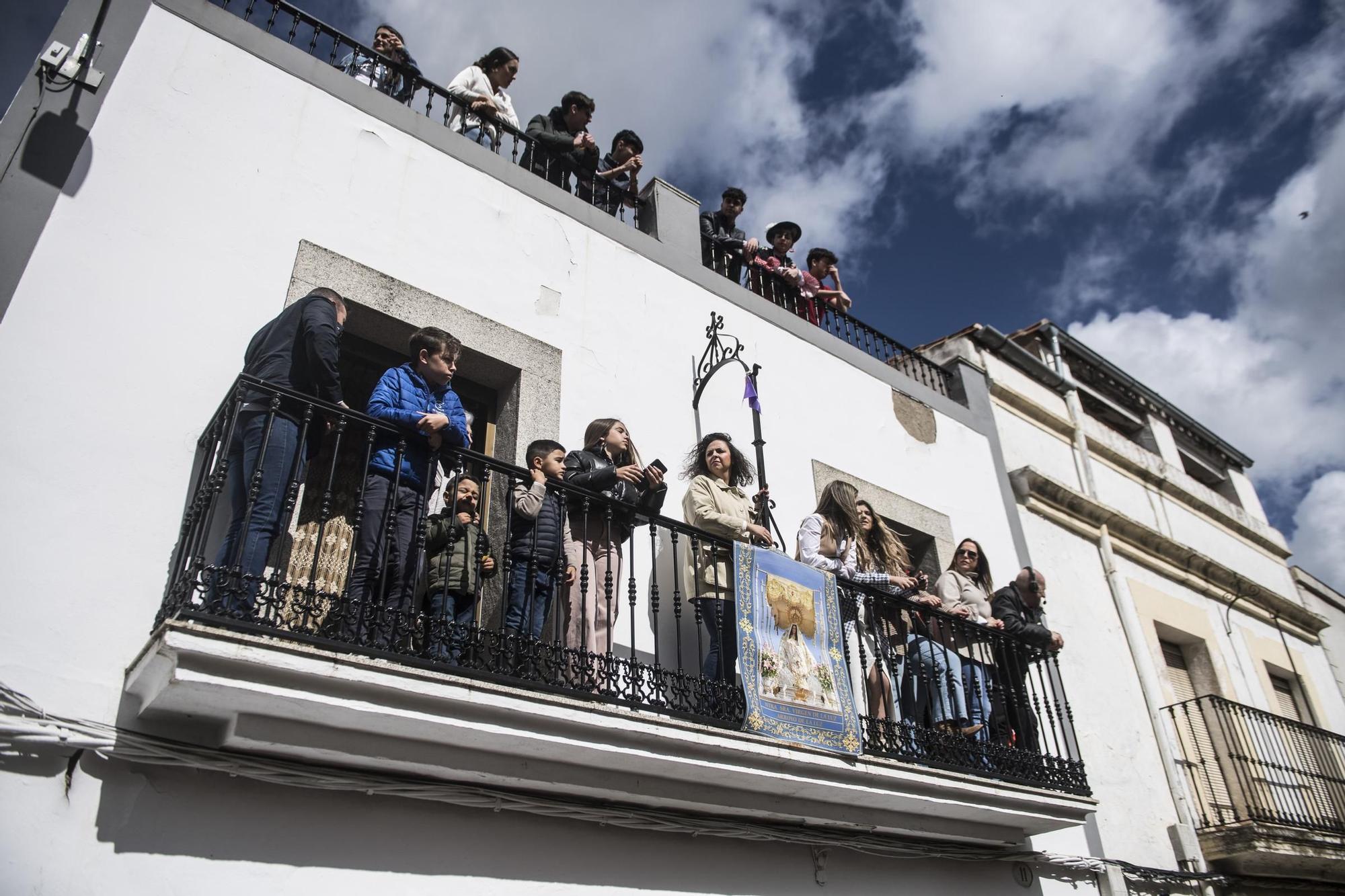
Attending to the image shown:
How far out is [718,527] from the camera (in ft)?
19.2

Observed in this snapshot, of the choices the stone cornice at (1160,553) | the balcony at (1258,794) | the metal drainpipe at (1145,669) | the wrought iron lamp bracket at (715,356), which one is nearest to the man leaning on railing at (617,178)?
the wrought iron lamp bracket at (715,356)

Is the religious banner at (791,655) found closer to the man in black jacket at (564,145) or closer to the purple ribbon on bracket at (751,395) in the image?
the purple ribbon on bracket at (751,395)

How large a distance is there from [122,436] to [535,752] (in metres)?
2.23

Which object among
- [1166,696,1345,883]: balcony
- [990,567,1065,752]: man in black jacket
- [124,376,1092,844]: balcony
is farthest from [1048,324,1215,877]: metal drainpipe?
[124,376,1092,844]: balcony

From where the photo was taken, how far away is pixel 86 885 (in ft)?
11.8

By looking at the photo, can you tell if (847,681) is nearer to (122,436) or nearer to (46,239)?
(122,436)

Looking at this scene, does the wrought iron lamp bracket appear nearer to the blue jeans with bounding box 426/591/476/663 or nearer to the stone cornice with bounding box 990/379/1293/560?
the blue jeans with bounding box 426/591/476/663

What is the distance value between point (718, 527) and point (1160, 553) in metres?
6.98

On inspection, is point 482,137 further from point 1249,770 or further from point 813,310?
point 1249,770

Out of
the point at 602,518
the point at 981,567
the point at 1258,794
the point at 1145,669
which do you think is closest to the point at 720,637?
the point at 602,518

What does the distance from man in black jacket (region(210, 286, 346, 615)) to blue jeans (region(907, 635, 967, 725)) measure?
374cm

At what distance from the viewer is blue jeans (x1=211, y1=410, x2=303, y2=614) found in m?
3.90

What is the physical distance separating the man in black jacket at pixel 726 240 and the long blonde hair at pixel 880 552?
226cm

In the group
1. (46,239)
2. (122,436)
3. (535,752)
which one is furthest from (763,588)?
(46,239)
